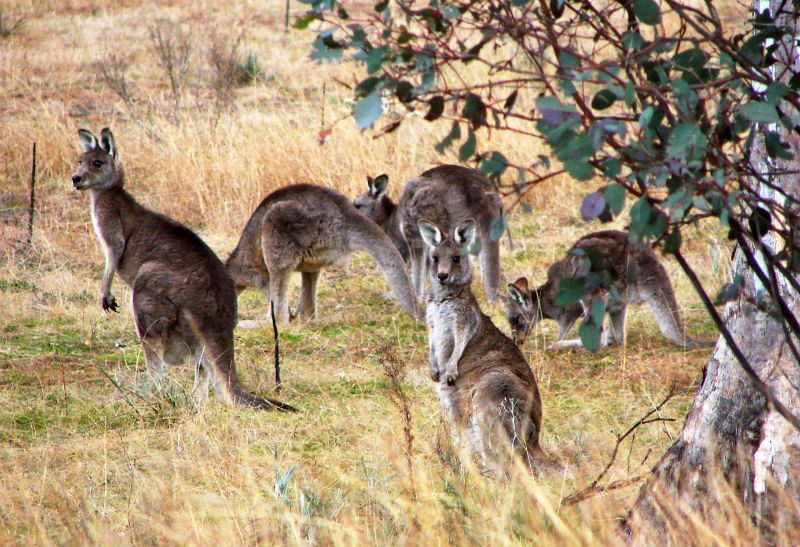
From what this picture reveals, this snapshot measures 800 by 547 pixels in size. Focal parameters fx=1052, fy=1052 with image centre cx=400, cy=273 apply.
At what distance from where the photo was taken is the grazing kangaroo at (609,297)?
278 inches

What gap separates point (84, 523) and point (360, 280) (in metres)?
5.90

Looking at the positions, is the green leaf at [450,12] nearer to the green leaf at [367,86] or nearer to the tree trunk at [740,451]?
the green leaf at [367,86]

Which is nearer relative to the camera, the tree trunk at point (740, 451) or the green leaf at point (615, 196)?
the green leaf at point (615, 196)

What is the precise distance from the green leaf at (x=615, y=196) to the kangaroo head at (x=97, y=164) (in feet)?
20.0

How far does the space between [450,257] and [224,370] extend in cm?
143

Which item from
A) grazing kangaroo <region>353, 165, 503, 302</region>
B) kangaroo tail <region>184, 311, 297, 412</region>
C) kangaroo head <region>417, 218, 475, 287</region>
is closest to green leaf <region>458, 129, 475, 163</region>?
kangaroo head <region>417, 218, 475, 287</region>

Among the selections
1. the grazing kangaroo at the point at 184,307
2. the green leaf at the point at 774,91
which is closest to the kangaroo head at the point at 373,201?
the grazing kangaroo at the point at 184,307

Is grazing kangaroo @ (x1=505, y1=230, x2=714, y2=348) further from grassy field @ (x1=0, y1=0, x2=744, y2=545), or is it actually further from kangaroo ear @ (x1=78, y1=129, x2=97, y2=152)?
kangaroo ear @ (x1=78, y1=129, x2=97, y2=152)

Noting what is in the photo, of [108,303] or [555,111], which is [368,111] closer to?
[555,111]

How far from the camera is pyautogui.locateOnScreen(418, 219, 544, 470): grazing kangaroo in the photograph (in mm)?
4762

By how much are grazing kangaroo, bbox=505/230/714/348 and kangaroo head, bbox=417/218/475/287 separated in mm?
1056

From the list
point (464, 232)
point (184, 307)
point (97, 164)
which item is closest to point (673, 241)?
point (464, 232)

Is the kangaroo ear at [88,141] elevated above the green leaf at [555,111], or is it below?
above

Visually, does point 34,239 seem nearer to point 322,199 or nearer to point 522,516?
point 322,199
